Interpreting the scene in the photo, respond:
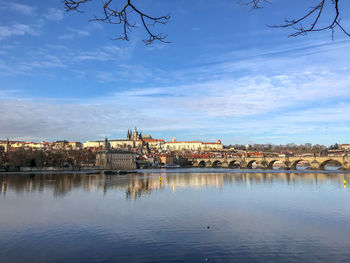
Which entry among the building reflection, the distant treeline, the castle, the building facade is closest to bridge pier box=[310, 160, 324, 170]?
the building reflection

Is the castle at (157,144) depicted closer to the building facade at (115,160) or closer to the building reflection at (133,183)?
the building facade at (115,160)

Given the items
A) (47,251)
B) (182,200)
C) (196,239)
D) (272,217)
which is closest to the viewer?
(47,251)

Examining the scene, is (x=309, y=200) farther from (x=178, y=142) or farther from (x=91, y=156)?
(x=178, y=142)

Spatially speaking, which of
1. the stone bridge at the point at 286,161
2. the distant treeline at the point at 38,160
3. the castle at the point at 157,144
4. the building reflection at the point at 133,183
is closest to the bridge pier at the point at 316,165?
the stone bridge at the point at 286,161

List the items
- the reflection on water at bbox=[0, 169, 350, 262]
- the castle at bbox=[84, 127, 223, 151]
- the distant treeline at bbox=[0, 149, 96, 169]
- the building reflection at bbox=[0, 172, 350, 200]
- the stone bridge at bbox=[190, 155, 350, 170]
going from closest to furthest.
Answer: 1. the reflection on water at bbox=[0, 169, 350, 262]
2. the building reflection at bbox=[0, 172, 350, 200]
3. the stone bridge at bbox=[190, 155, 350, 170]
4. the distant treeline at bbox=[0, 149, 96, 169]
5. the castle at bbox=[84, 127, 223, 151]

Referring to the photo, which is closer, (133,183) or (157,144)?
(133,183)

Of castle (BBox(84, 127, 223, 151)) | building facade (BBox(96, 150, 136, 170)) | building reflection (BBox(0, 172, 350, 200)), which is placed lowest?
building reflection (BBox(0, 172, 350, 200))

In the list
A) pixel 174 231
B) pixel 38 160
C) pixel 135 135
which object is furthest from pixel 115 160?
pixel 174 231

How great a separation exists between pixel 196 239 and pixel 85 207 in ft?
26.4

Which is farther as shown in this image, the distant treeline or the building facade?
the building facade

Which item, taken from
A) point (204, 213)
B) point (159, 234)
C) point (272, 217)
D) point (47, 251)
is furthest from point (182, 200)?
point (47, 251)

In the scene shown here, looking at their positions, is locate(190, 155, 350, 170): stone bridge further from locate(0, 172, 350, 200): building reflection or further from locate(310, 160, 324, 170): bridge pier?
locate(0, 172, 350, 200): building reflection

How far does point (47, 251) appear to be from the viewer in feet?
27.5

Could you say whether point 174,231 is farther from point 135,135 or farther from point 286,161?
point 135,135
